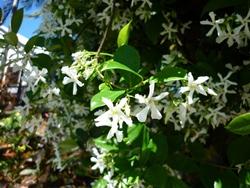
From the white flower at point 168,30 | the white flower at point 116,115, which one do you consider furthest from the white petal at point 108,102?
the white flower at point 168,30

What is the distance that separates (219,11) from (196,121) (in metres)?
0.25

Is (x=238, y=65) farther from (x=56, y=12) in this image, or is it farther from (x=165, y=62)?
(x=56, y=12)

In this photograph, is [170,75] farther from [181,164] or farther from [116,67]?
[181,164]

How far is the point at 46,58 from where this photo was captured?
3.16ft

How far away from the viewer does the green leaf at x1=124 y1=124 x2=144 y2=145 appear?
81 centimetres

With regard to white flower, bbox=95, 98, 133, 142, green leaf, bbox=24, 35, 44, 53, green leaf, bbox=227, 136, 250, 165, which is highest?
green leaf, bbox=24, 35, 44, 53

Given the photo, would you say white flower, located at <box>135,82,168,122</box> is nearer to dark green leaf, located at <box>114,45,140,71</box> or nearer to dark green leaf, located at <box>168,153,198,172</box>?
dark green leaf, located at <box>114,45,140,71</box>

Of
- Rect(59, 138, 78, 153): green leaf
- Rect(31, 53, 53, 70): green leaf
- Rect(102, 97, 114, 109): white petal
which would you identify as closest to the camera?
Rect(102, 97, 114, 109): white petal

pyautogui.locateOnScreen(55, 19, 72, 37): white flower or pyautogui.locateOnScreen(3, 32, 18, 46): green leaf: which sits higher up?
pyautogui.locateOnScreen(55, 19, 72, 37): white flower

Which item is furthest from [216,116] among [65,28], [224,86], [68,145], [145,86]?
[68,145]

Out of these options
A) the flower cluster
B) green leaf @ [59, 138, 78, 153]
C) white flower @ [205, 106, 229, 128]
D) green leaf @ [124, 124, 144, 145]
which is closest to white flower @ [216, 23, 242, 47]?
the flower cluster

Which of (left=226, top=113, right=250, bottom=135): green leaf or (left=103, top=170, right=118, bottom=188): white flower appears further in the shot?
(left=103, top=170, right=118, bottom=188): white flower

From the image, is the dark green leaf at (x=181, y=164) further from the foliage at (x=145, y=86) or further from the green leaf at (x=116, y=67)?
the green leaf at (x=116, y=67)

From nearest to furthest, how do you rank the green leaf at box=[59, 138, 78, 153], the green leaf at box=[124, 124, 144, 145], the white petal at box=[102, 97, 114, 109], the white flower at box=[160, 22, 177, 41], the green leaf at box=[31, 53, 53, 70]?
the white petal at box=[102, 97, 114, 109] < the green leaf at box=[124, 124, 144, 145] < the green leaf at box=[31, 53, 53, 70] < the white flower at box=[160, 22, 177, 41] < the green leaf at box=[59, 138, 78, 153]
